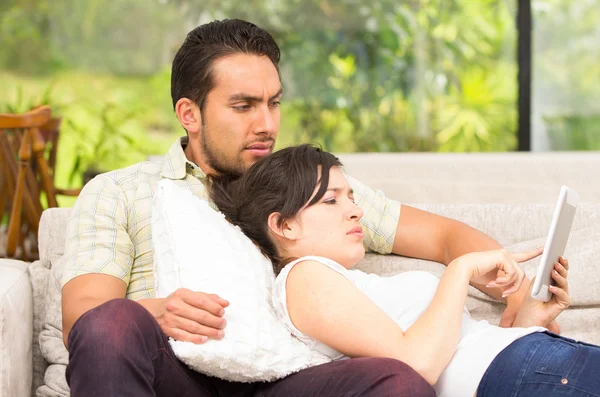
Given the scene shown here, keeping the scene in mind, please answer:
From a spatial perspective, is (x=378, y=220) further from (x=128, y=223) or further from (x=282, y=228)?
(x=128, y=223)

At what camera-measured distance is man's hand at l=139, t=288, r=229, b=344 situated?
145 cm

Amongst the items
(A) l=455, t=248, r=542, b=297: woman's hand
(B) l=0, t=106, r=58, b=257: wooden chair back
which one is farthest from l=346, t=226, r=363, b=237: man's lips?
(B) l=0, t=106, r=58, b=257: wooden chair back

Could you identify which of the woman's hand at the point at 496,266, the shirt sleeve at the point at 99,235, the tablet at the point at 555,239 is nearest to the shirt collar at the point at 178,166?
the shirt sleeve at the point at 99,235

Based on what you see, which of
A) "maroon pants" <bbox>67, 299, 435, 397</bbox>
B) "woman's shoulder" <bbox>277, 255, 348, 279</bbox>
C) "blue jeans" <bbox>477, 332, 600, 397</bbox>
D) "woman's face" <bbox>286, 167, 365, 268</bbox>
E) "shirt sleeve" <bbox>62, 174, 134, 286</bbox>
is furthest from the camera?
"shirt sleeve" <bbox>62, 174, 134, 286</bbox>

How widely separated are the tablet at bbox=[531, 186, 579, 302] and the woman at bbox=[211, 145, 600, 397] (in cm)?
3

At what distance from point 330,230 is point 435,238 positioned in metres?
0.43

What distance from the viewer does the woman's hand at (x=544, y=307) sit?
5.25ft

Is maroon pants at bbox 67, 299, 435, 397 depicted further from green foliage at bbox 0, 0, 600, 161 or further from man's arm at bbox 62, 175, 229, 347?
green foliage at bbox 0, 0, 600, 161

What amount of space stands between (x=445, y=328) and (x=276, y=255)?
0.42m

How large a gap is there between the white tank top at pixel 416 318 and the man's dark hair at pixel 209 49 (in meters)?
0.62

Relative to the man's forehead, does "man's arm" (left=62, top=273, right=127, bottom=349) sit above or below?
below

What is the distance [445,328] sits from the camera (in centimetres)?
143

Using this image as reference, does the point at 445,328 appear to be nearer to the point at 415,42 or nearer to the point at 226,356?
the point at 226,356

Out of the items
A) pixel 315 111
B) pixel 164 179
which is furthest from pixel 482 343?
pixel 315 111
